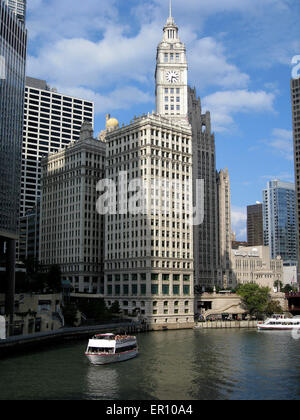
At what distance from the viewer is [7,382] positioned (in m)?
64.9

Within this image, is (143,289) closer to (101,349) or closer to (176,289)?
(176,289)

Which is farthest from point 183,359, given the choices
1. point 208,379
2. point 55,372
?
point 55,372

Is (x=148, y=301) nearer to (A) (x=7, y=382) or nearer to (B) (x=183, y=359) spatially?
(B) (x=183, y=359)

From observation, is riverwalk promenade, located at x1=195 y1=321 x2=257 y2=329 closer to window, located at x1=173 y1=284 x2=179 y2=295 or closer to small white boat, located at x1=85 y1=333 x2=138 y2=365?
window, located at x1=173 y1=284 x2=179 y2=295

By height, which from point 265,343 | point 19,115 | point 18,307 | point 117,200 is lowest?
point 265,343

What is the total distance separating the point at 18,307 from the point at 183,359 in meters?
49.1

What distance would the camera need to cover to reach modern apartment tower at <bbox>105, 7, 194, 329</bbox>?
159750 millimetres

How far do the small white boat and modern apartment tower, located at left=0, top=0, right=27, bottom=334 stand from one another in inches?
1383

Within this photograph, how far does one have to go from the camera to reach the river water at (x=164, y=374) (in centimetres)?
5941

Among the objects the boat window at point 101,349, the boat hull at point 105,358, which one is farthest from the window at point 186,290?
the boat window at point 101,349

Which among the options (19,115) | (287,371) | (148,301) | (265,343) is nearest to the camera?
(287,371)

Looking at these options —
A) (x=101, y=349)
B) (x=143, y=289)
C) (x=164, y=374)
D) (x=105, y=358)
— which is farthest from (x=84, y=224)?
(x=164, y=374)
